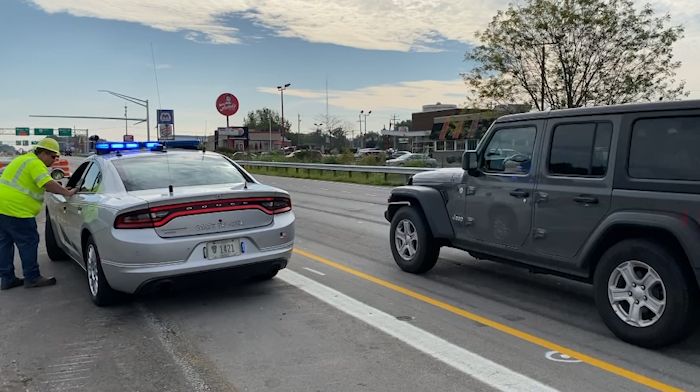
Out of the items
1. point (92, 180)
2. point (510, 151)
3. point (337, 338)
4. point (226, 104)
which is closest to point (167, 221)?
point (92, 180)

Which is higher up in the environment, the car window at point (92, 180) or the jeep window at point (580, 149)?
the jeep window at point (580, 149)

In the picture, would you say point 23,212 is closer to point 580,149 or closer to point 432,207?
point 432,207

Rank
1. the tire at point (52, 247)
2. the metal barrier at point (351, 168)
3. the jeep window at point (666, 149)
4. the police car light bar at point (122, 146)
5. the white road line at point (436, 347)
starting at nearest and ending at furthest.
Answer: the white road line at point (436, 347) → the jeep window at point (666, 149) → the police car light bar at point (122, 146) → the tire at point (52, 247) → the metal barrier at point (351, 168)

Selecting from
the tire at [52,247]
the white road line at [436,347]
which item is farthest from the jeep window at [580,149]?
the tire at [52,247]

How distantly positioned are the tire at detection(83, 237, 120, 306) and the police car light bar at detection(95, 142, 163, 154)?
55.3 inches

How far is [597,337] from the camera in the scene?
181 inches

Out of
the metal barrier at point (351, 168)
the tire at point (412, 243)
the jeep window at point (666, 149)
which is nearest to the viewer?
the jeep window at point (666, 149)

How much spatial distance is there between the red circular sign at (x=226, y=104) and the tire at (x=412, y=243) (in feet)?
121

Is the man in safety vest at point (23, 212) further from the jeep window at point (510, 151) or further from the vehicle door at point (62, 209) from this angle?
the jeep window at point (510, 151)

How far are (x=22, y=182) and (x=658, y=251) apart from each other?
20.7ft

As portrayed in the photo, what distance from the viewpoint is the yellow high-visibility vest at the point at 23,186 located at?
6301 mm

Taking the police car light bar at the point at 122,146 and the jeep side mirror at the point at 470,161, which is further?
the police car light bar at the point at 122,146

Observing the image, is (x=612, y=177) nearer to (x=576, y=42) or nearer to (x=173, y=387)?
(x=173, y=387)

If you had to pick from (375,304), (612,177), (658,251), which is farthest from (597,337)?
(375,304)
